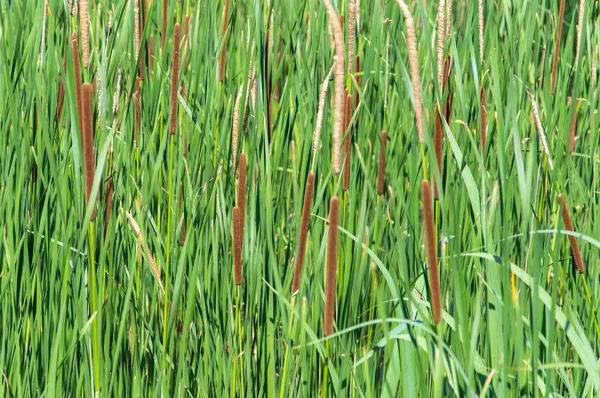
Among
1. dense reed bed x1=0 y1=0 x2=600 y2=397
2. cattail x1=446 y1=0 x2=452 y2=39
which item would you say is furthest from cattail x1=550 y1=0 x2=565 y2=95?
cattail x1=446 y1=0 x2=452 y2=39

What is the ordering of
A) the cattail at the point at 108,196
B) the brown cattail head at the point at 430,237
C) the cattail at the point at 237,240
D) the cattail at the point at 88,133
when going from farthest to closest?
1. the cattail at the point at 108,196
2. the cattail at the point at 237,240
3. the cattail at the point at 88,133
4. the brown cattail head at the point at 430,237

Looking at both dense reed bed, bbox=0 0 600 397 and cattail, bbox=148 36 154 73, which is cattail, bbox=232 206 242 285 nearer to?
dense reed bed, bbox=0 0 600 397

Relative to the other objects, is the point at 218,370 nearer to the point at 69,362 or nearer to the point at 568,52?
the point at 69,362

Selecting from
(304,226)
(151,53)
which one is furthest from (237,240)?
(151,53)

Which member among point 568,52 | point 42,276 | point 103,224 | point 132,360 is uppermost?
point 568,52

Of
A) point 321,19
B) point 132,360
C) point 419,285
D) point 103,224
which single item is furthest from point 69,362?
point 321,19

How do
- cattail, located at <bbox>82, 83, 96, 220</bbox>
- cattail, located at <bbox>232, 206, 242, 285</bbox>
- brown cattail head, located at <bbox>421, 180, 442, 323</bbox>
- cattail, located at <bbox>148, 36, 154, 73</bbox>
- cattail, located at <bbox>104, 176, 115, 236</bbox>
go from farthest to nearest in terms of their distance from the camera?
1. cattail, located at <bbox>148, 36, 154, 73</bbox>
2. cattail, located at <bbox>104, 176, 115, 236</bbox>
3. cattail, located at <bbox>232, 206, 242, 285</bbox>
4. cattail, located at <bbox>82, 83, 96, 220</bbox>
5. brown cattail head, located at <bbox>421, 180, 442, 323</bbox>

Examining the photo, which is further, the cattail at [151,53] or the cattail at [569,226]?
the cattail at [151,53]

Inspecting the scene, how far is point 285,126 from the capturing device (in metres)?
1.41

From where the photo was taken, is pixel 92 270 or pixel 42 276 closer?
pixel 92 270

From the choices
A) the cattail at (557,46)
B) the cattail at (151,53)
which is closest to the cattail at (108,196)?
the cattail at (151,53)

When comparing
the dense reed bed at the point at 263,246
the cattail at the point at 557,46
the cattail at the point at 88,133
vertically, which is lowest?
the dense reed bed at the point at 263,246

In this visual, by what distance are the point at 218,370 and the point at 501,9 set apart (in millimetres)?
1070

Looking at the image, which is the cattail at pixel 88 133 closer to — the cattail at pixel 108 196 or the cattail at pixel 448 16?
the cattail at pixel 108 196
